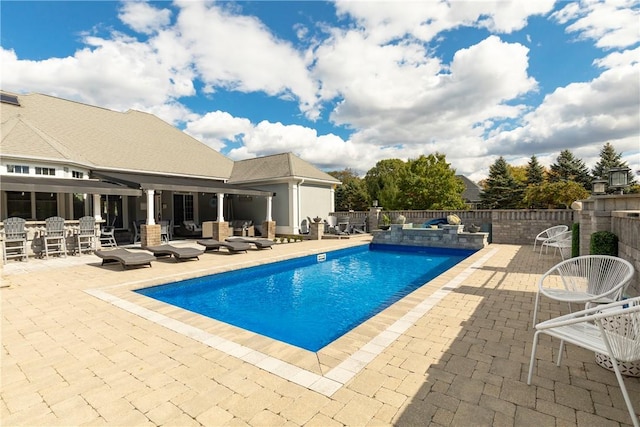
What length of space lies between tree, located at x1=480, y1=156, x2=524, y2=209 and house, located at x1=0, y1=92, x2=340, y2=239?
89.8ft

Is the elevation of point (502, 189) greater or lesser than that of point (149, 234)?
greater

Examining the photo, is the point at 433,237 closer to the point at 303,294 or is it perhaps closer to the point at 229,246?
the point at 303,294

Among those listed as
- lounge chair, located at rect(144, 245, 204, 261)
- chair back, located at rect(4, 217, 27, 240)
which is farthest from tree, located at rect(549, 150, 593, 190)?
chair back, located at rect(4, 217, 27, 240)

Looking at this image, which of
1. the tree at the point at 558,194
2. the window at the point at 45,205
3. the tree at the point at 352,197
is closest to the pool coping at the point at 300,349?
the window at the point at 45,205

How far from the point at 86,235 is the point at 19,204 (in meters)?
3.95

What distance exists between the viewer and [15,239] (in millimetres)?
9703

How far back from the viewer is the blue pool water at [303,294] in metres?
5.76

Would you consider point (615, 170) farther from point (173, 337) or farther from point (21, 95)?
point (21, 95)

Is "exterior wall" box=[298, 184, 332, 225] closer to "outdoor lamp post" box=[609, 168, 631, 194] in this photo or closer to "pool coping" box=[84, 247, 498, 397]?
"pool coping" box=[84, 247, 498, 397]

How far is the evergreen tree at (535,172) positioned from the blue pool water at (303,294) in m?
35.6

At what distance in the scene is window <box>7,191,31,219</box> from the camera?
12.2 metres

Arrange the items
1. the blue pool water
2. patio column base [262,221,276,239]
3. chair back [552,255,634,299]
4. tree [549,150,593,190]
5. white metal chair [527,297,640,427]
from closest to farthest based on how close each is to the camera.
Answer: white metal chair [527,297,640,427]
chair back [552,255,634,299]
the blue pool water
patio column base [262,221,276,239]
tree [549,150,593,190]

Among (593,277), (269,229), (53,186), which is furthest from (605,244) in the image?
(53,186)

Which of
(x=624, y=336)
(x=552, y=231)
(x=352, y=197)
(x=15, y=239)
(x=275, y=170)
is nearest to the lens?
(x=624, y=336)
